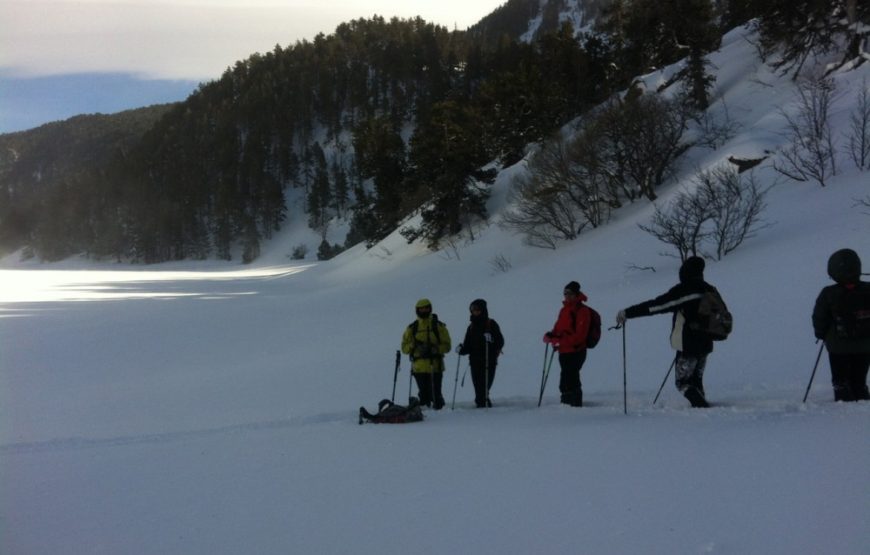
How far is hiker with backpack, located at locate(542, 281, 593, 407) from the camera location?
253 inches

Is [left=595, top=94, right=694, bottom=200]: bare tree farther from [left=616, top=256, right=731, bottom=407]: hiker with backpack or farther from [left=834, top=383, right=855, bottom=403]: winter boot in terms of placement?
[left=834, top=383, right=855, bottom=403]: winter boot

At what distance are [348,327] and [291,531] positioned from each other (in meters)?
13.8

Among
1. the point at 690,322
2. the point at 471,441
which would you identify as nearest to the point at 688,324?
the point at 690,322

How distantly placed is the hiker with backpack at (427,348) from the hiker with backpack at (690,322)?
9.19 feet

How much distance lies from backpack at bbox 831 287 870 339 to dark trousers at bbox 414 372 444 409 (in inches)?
178

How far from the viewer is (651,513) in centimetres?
312

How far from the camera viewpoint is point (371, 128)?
39969 mm

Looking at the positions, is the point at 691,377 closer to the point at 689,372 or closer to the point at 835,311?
→ the point at 689,372

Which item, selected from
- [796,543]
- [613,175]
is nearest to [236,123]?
[613,175]

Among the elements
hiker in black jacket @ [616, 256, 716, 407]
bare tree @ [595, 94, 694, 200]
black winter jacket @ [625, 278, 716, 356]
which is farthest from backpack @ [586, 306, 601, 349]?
bare tree @ [595, 94, 694, 200]

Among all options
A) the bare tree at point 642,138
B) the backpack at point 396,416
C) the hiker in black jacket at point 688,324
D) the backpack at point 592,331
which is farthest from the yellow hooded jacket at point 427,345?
the bare tree at point 642,138

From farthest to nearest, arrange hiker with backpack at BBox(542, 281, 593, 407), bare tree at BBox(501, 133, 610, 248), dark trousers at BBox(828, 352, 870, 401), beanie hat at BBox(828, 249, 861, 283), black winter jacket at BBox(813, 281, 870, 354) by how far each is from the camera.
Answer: bare tree at BBox(501, 133, 610, 248), hiker with backpack at BBox(542, 281, 593, 407), dark trousers at BBox(828, 352, 870, 401), black winter jacket at BBox(813, 281, 870, 354), beanie hat at BBox(828, 249, 861, 283)

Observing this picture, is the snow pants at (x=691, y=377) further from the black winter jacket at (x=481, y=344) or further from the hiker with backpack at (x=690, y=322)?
the black winter jacket at (x=481, y=344)

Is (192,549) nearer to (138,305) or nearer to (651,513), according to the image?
(651,513)
